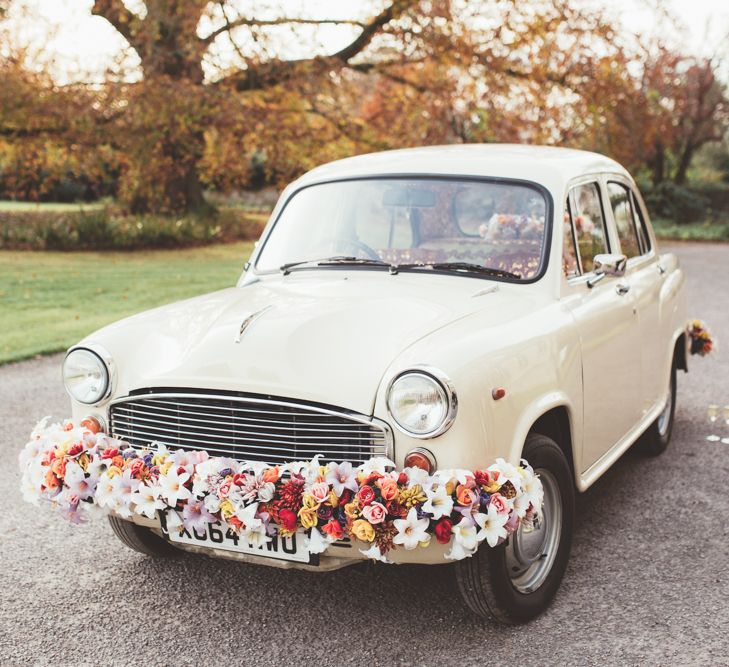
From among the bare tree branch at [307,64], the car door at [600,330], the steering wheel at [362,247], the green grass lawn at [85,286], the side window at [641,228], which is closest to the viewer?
the car door at [600,330]

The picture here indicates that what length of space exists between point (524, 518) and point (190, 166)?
20637mm

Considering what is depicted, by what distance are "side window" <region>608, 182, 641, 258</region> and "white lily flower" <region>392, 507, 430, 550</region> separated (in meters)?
2.46

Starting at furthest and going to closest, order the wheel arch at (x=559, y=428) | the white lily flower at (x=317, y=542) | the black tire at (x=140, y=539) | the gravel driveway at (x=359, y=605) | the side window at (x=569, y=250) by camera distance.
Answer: the side window at (x=569, y=250) < the black tire at (x=140, y=539) < the wheel arch at (x=559, y=428) < the gravel driveway at (x=359, y=605) < the white lily flower at (x=317, y=542)

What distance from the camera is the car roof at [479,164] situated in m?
4.18

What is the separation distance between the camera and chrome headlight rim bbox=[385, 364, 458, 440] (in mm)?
2887

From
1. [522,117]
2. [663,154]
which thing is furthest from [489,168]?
[663,154]

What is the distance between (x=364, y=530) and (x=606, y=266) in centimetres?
188

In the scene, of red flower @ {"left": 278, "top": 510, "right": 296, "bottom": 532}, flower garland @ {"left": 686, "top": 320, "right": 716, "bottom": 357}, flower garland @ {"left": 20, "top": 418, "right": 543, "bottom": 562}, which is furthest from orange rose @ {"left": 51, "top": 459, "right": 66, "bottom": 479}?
flower garland @ {"left": 686, "top": 320, "right": 716, "bottom": 357}

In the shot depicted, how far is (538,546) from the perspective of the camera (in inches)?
136

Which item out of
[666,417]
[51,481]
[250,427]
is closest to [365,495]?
[250,427]

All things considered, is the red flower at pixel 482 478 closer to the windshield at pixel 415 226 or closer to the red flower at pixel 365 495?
the red flower at pixel 365 495

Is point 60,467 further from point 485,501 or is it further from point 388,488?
point 485,501

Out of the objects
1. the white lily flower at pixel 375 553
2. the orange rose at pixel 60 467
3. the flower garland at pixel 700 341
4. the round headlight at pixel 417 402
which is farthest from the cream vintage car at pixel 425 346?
the flower garland at pixel 700 341

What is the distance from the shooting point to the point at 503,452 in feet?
10.1
